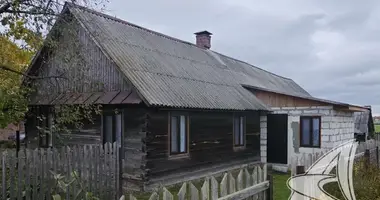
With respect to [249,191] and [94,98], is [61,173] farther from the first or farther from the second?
[249,191]

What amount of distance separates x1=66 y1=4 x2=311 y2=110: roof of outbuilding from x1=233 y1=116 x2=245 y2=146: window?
0.76 metres

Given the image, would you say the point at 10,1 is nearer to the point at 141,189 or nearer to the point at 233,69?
the point at 141,189

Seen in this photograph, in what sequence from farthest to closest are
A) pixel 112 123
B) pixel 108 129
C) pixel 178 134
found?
pixel 178 134 < pixel 108 129 < pixel 112 123

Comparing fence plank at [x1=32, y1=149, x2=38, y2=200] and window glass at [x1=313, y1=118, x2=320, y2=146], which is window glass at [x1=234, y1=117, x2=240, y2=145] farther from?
fence plank at [x1=32, y1=149, x2=38, y2=200]

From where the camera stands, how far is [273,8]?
60.2 ft

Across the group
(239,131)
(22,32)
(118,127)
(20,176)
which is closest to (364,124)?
(239,131)

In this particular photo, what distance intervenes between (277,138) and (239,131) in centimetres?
177

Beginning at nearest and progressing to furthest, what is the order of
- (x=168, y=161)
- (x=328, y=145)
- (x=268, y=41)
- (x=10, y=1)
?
(x=10, y=1), (x=168, y=161), (x=328, y=145), (x=268, y=41)

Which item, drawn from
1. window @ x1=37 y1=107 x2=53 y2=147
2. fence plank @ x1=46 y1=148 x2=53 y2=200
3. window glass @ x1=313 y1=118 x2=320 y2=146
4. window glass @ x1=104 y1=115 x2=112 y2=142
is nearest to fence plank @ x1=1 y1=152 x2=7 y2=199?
fence plank @ x1=46 y1=148 x2=53 y2=200

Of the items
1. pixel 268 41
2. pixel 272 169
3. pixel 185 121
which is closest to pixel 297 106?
pixel 272 169

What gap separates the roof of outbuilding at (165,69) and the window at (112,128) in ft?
4.86

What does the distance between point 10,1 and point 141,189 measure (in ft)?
19.2

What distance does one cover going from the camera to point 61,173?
7.84m

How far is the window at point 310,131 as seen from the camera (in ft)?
48.0
